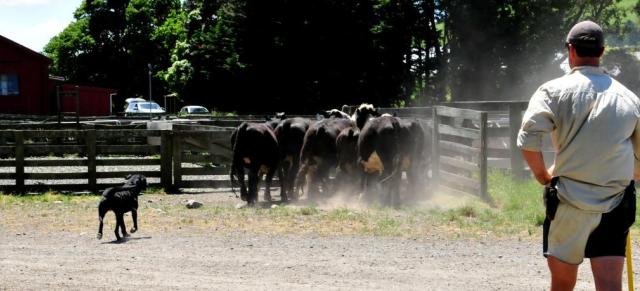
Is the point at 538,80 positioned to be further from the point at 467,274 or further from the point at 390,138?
the point at 467,274

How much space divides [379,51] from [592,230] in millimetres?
42061

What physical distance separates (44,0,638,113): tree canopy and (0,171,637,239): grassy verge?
30.9 m

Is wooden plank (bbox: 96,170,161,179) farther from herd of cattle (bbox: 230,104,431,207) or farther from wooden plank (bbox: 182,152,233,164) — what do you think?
herd of cattle (bbox: 230,104,431,207)

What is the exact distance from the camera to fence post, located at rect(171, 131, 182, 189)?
53.9ft

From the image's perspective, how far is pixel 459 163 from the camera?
1516 centimetres

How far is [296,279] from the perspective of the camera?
742 centimetres

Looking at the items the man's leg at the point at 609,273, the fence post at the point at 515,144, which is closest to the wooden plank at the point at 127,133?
→ the fence post at the point at 515,144

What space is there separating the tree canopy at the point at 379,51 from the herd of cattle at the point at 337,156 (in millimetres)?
28779

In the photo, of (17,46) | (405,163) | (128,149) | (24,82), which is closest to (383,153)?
(405,163)

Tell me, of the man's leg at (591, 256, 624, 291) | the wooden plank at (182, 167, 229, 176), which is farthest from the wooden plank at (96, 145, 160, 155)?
the man's leg at (591, 256, 624, 291)

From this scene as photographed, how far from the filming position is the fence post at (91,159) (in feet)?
53.6

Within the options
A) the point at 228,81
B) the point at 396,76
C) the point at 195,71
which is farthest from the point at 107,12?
the point at 396,76

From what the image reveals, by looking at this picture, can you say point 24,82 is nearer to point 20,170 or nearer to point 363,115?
point 20,170

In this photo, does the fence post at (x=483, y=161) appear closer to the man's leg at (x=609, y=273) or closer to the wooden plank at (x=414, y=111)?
the wooden plank at (x=414, y=111)
